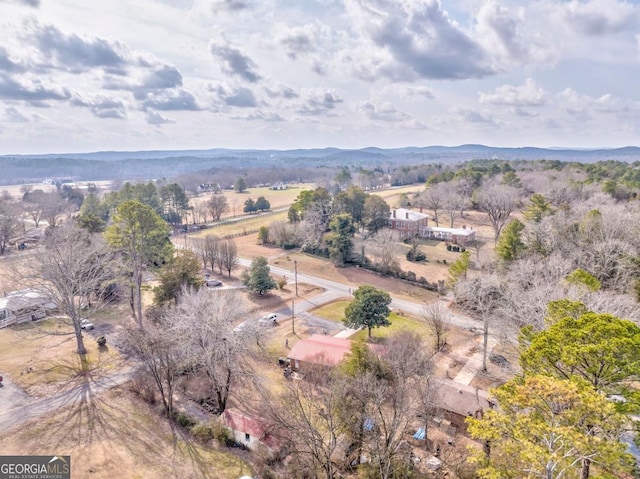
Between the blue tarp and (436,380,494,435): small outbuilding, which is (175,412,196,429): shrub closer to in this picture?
the blue tarp

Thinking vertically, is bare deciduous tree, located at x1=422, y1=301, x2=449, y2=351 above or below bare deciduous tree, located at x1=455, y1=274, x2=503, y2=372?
below

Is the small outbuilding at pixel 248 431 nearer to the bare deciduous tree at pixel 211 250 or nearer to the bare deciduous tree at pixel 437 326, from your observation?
the bare deciduous tree at pixel 437 326

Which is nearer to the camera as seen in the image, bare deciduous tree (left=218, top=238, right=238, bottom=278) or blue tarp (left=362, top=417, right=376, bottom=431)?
blue tarp (left=362, top=417, right=376, bottom=431)

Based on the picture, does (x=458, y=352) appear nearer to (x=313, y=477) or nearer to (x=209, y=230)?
(x=313, y=477)

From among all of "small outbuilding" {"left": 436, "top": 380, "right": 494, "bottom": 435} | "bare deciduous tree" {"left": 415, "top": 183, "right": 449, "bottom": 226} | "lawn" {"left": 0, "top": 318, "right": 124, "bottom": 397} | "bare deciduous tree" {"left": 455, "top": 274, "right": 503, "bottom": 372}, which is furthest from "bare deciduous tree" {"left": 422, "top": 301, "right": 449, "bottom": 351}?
"bare deciduous tree" {"left": 415, "top": 183, "right": 449, "bottom": 226}

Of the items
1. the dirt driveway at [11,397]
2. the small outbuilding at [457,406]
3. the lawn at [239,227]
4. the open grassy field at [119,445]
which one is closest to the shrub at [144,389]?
the open grassy field at [119,445]

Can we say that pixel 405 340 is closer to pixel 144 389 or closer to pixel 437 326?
pixel 437 326
